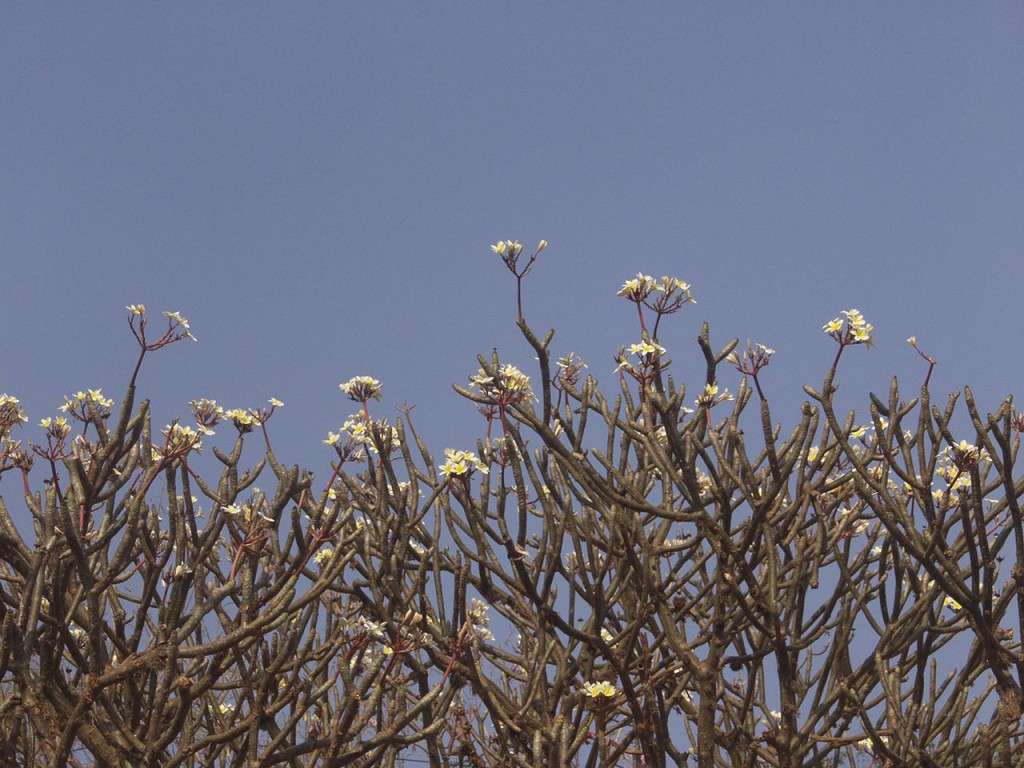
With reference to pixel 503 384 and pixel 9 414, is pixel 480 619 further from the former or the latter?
pixel 9 414

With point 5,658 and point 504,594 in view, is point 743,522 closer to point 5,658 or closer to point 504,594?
point 504,594

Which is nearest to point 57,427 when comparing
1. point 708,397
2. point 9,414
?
point 9,414

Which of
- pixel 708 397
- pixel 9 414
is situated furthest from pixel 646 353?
pixel 9 414

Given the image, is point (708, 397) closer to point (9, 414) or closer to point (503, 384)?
point (503, 384)

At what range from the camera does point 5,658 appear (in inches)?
138

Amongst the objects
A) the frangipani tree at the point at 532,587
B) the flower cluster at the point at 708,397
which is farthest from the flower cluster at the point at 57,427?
the flower cluster at the point at 708,397

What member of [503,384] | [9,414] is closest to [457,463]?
[503,384]

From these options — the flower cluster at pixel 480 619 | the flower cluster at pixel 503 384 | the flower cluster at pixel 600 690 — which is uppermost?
the flower cluster at pixel 503 384

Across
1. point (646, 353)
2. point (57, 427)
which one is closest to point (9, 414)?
point (57, 427)

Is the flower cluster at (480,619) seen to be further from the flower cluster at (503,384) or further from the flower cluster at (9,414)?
the flower cluster at (9,414)

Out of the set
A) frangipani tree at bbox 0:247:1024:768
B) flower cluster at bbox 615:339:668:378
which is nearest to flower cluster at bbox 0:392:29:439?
frangipani tree at bbox 0:247:1024:768

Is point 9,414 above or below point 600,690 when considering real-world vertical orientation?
above

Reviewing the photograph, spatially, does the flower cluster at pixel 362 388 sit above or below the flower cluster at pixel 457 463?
above

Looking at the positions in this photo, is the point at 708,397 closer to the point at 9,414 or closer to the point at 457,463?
the point at 457,463
